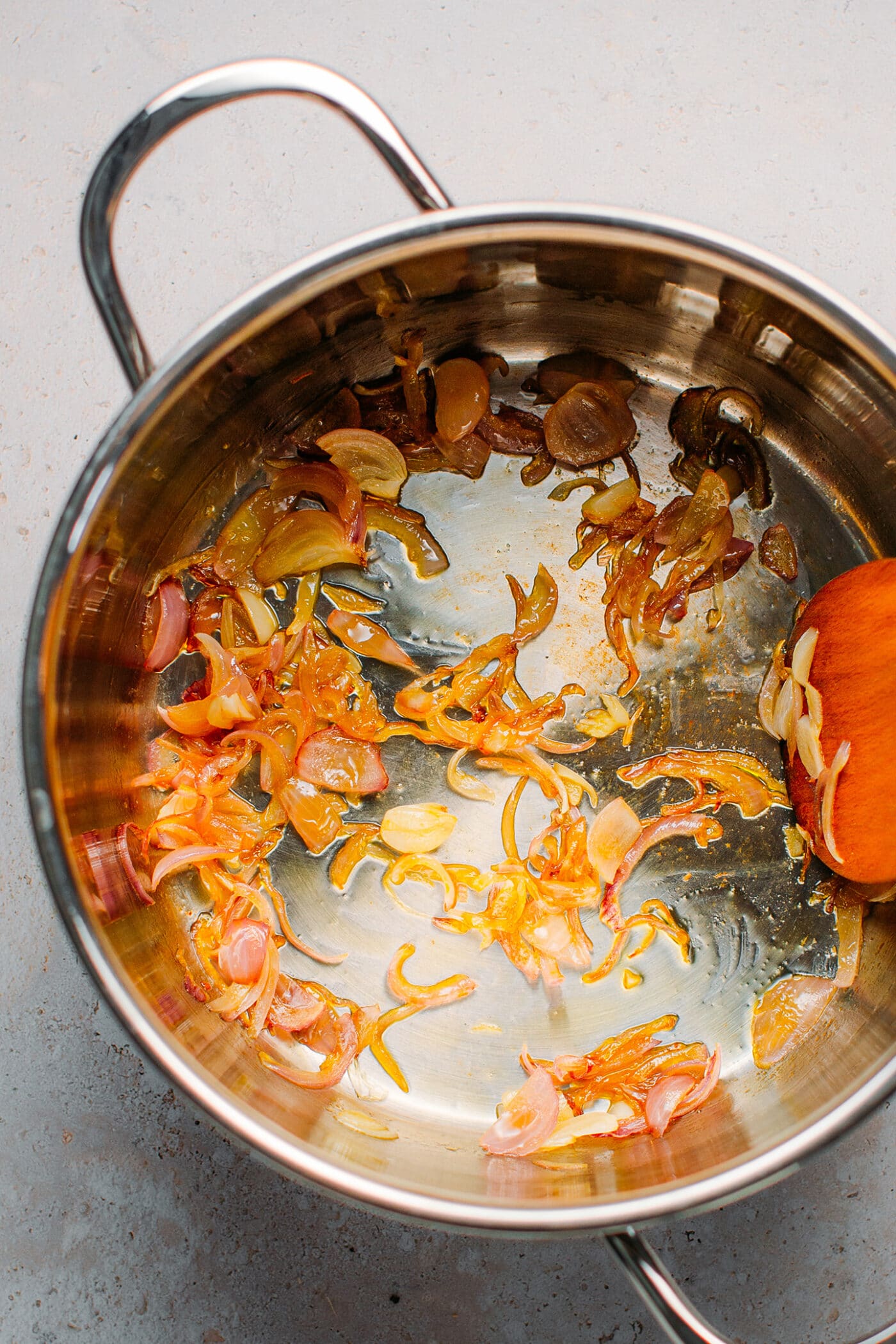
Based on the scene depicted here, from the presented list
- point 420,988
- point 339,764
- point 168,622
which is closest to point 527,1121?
point 420,988

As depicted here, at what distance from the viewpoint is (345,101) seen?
66 cm

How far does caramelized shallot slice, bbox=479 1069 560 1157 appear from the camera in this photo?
81 centimetres

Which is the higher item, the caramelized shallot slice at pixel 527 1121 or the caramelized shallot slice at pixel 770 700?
→ the caramelized shallot slice at pixel 770 700

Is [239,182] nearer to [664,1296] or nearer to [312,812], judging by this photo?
[312,812]

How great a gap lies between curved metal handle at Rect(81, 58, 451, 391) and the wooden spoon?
0.54 metres

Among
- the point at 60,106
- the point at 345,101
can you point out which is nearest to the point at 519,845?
the point at 345,101

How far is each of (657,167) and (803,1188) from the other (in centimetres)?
105

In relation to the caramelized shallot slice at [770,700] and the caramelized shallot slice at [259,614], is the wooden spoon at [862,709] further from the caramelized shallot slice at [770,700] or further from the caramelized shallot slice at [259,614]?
the caramelized shallot slice at [259,614]

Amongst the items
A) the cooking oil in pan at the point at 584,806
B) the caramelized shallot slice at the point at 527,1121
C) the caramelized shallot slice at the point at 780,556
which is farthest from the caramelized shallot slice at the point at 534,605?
the caramelized shallot slice at the point at 527,1121

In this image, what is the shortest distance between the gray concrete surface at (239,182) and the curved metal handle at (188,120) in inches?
9.4

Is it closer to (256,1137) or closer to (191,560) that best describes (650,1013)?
(256,1137)

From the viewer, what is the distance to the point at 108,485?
68 centimetres

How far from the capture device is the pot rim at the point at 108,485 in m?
0.65

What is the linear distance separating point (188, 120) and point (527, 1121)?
91 cm
